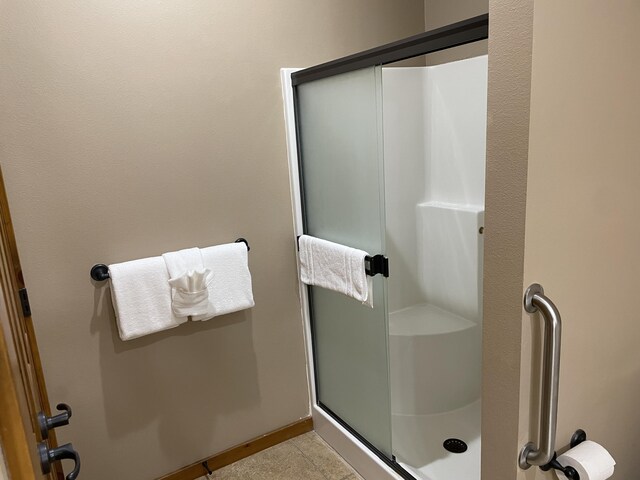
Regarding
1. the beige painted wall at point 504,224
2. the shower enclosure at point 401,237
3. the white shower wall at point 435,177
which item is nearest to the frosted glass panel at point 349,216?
the shower enclosure at point 401,237

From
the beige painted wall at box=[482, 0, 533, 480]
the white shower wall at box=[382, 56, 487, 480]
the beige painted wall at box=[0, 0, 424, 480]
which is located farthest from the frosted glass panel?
the beige painted wall at box=[482, 0, 533, 480]

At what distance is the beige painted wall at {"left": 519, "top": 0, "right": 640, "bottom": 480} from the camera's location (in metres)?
0.95

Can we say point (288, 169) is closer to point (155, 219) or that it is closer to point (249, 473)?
point (155, 219)

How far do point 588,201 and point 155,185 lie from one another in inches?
55.6

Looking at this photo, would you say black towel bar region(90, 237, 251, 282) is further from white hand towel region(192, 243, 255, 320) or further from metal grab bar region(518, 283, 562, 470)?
metal grab bar region(518, 283, 562, 470)

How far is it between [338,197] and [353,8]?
0.87m

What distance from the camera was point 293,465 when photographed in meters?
2.13

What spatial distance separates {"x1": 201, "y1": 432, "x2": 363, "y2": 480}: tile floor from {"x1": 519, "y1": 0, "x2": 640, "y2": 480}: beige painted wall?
110cm

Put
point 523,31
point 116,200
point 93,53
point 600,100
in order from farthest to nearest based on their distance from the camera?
point 116,200 < point 93,53 < point 600,100 < point 523,31

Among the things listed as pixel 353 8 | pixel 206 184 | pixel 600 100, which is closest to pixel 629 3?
pixel 600 100

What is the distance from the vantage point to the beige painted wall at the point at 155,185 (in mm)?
1584

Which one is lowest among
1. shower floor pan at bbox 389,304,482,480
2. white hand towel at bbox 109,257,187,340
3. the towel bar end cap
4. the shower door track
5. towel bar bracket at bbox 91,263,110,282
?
shower floor pan at bbox 389,304,482,480

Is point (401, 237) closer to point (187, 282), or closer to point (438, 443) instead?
point (438, 443)

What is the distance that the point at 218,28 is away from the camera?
182 centimetres
